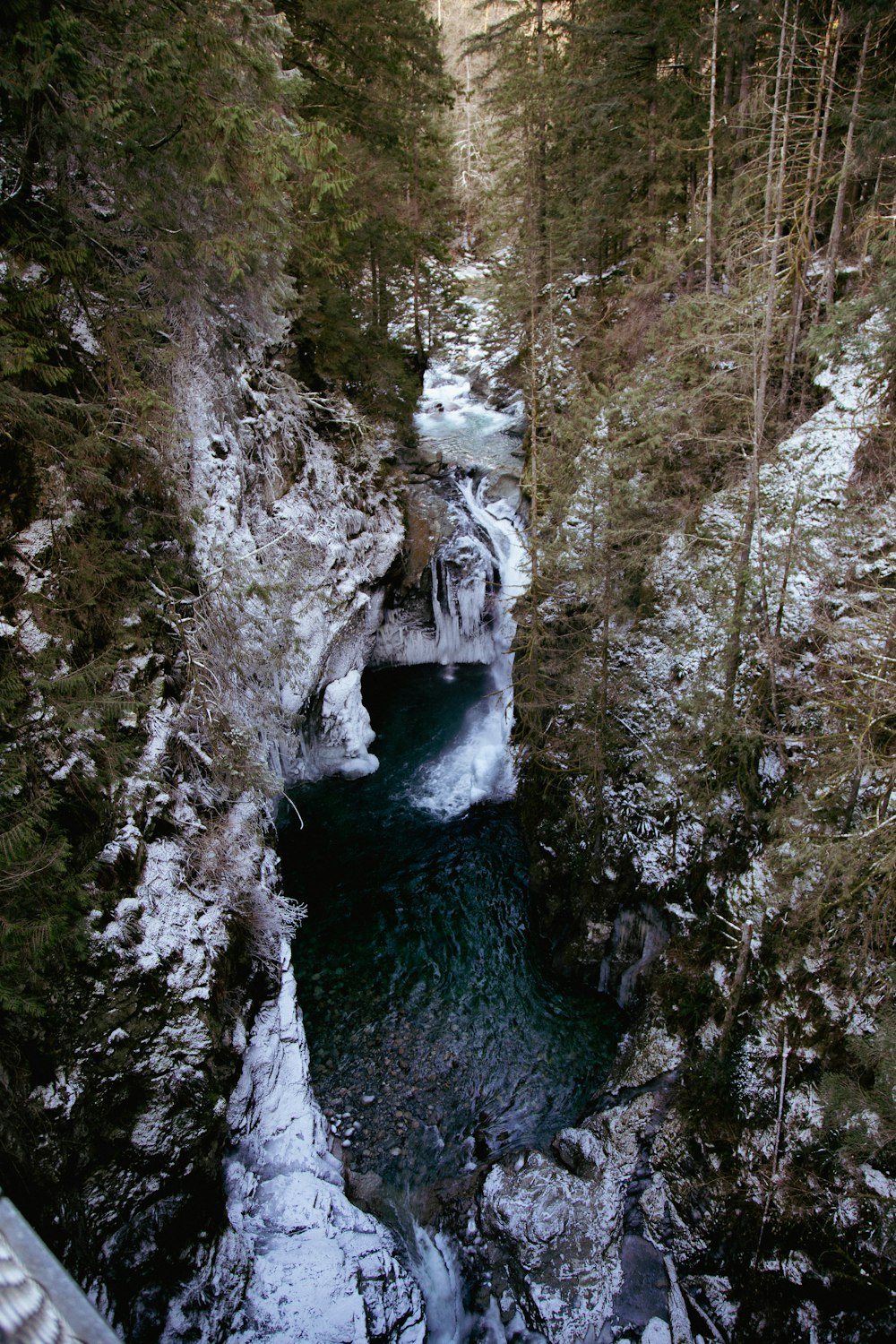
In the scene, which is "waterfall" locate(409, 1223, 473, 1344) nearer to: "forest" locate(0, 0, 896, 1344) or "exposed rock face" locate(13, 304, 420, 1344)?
"exposed rock face" locate(13, 304, 420, 1344)

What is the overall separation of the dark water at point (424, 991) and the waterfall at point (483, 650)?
471 mm

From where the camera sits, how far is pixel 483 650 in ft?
64.6

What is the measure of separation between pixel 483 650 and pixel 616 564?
8804 mm

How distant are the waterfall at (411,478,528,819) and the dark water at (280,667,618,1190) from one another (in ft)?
1.55

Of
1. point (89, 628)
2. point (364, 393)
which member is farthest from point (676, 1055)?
point (364, 393)

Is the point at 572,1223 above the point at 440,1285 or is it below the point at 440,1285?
above

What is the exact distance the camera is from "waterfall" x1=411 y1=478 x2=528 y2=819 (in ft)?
51.4

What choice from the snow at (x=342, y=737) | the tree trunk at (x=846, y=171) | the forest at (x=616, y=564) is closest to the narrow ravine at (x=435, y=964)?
the snow at (x=342, y=737)

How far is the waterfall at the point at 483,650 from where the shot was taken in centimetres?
1568

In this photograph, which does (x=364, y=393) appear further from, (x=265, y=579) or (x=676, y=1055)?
(x=676, y=1055)

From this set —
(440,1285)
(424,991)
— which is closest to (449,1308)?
(440,1285)

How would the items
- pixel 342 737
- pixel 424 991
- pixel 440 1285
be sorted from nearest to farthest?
pixel 440 1285 → pixel 424 991 → pixel 342 737

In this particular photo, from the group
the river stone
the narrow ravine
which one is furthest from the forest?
the narrow ravine

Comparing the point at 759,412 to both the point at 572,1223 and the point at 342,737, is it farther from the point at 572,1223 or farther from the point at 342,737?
the point at 342,737
